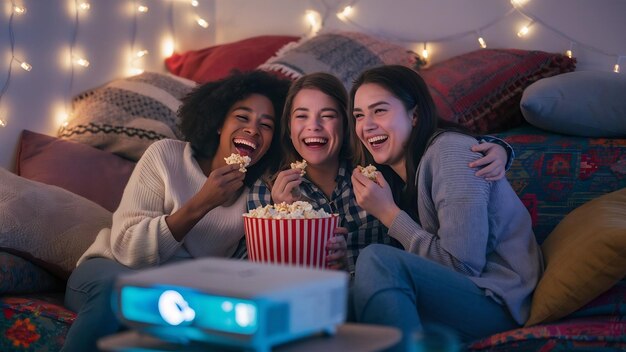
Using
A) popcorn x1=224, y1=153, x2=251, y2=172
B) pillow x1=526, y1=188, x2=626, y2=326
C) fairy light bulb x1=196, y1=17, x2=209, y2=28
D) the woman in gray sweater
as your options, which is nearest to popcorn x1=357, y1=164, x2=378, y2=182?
the woman in gray sweater

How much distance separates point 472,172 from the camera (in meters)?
1.87

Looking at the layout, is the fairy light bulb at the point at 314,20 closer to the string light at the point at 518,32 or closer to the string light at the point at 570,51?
the string light at the point at 518,32

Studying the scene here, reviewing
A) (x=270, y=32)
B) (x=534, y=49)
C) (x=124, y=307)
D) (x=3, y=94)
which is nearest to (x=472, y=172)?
(x=124, y=307)

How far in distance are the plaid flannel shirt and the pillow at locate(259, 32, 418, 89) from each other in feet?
2.20

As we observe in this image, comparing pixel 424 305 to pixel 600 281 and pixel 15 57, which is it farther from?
pixel 15 57

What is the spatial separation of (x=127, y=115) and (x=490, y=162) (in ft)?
4.52

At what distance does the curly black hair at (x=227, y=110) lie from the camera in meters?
2.28

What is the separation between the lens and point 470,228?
1.80 m

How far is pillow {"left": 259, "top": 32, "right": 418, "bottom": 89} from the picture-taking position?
2816mm

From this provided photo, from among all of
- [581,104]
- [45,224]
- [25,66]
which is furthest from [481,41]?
[45,224]

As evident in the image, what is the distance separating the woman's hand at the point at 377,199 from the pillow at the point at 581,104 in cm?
80

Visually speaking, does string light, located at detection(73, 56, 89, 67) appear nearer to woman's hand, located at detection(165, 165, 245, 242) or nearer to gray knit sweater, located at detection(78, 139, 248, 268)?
gray knit sweater, located at detection(78, 139, 248, 268)

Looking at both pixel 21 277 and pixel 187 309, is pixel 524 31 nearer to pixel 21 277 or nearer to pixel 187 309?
pixel 21 277

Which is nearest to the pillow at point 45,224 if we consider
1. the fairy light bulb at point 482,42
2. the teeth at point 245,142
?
the teeth at point 245,142
